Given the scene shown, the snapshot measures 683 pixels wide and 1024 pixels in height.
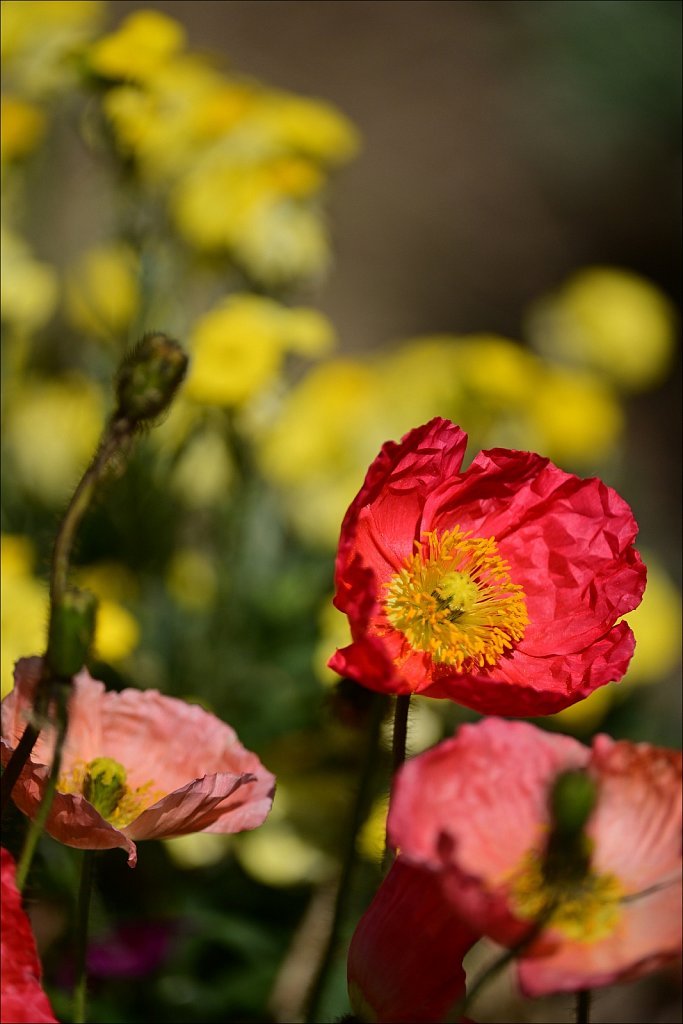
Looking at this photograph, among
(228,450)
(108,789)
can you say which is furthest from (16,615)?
(108,789)

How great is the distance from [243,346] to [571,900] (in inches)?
35.1

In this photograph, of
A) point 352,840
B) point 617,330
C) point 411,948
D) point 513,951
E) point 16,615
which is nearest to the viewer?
point 513,951

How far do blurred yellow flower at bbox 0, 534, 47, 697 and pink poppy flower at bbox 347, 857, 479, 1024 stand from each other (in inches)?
24.9

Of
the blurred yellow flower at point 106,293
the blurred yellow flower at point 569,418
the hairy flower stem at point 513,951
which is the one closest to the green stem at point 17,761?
the hairy flower stem at point 513,951

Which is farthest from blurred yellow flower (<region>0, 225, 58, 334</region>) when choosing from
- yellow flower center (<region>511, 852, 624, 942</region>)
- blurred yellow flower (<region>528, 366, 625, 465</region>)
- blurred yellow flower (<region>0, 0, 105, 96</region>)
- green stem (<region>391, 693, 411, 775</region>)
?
yellow flower center (<region>511, 852, 624, 942</region>)

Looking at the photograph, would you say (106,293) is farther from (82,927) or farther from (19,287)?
(82,927)

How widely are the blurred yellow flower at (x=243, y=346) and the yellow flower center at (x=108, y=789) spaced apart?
0.63 m

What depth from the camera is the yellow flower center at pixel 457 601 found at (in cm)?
70

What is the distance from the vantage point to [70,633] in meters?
0.49

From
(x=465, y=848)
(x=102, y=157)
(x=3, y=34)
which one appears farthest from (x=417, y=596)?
(x=3, y=34)

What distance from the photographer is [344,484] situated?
1604 millimetres

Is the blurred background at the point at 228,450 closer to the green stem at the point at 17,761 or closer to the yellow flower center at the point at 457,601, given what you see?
the yellow flower center at the point at 457,601

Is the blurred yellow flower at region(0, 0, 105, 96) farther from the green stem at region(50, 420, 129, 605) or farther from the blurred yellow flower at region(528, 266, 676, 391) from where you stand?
the green stem at region(50, 420, 129, 605)

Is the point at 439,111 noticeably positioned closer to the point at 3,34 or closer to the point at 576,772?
the point at 3,34
